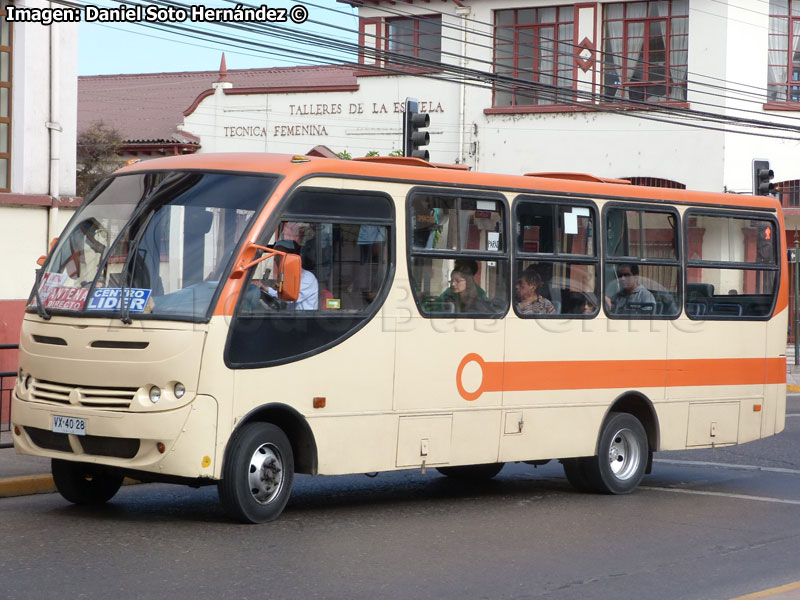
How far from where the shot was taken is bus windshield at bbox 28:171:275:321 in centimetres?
878

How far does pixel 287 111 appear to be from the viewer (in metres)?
37.8

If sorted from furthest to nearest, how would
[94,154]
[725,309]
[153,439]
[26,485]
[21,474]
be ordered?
[94,154], [725,309], [21,474], [26,485], [153,439]

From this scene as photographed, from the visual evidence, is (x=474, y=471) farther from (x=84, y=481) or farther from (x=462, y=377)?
(x=84, y=481)

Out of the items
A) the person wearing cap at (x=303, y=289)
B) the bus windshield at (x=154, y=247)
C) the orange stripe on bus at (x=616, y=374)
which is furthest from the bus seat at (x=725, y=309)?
the bus windshield at (x=154, y=247)

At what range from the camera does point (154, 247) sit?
29.5ft

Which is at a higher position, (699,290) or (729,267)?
(729,267)

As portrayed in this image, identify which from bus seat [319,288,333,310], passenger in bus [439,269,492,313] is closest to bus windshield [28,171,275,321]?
bus seat [319,288,333,310]

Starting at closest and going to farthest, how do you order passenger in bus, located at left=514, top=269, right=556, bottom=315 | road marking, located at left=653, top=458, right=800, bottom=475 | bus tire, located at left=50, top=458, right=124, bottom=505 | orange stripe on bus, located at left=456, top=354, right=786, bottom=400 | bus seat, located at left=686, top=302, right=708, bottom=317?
bus tire, located at left=50, top=458, right=124, bottom=505 → orange stripe on bus, located at left=456, top=354, right=786, bottom=400 → passenger in bus, located at left=514, top=269, right=556, bottom=315 → bus seat, located at left=686, top=302, right=708, bottom=317 → road marking, located at left=653, top=458, right=800, bottom=475

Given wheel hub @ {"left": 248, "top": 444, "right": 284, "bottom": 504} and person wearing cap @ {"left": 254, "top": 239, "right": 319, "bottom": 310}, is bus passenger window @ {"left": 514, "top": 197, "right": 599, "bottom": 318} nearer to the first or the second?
person wearing cap @ {"left": 254, "top": 239, "right": 319, "bottom": 310}

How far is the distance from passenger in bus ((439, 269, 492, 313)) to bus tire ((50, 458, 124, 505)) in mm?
2929

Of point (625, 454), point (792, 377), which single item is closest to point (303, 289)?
point (625, 454)

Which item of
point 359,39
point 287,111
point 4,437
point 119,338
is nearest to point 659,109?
point 359,39

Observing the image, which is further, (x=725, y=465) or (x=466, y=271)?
(x=725, y=465)

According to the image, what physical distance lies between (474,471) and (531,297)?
7.06 ft
